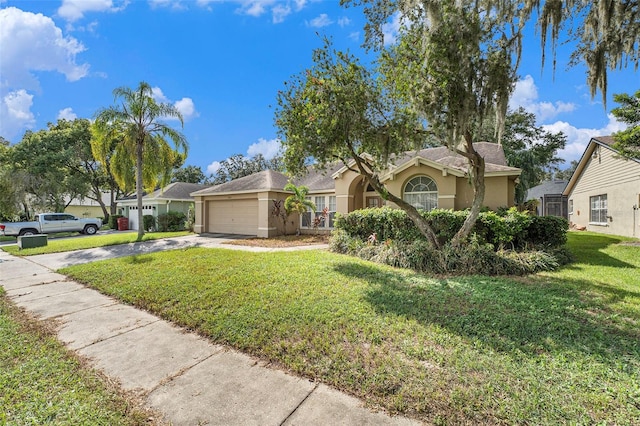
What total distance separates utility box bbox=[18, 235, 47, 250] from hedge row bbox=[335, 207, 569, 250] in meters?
14.9

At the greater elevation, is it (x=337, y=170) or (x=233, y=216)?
(x=337, y=170)

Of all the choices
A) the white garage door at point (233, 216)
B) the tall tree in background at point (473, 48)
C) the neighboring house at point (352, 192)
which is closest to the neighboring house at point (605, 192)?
the neighboring house at point (352, 192)

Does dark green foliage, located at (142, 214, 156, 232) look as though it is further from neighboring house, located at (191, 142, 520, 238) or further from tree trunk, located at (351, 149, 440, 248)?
tree trunk, located at (351, 149, 440, 248)

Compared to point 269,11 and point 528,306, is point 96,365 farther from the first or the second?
point 269,11

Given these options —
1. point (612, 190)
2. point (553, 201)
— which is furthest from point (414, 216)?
point (553, 201)

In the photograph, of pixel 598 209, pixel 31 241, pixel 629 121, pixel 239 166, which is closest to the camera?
pixel 629 121

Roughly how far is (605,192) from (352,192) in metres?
13.9

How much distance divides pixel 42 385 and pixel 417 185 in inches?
484

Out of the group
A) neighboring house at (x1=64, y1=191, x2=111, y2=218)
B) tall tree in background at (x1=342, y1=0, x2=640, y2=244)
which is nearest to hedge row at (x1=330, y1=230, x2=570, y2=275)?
tall tree in background at (x1=342, y1=0, x2=640, y2=244)

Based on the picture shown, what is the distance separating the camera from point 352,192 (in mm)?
14836

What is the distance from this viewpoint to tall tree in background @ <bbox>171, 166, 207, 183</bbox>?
41125 mm

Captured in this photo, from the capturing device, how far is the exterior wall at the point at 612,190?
529 inches

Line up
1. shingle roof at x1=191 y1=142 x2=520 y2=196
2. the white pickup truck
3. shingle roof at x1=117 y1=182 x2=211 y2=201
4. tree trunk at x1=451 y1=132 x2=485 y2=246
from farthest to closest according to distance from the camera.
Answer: shingle roof at x1=117 y1=182 x2=211 y2=201 → the white pickup truck → shingle roof at x1=191 y1=142 x2=520 y2=196 → tree trunk at x1=451 y1=132 x2=485 y2=246

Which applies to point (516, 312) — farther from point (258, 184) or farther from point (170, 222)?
point (170, 222)
